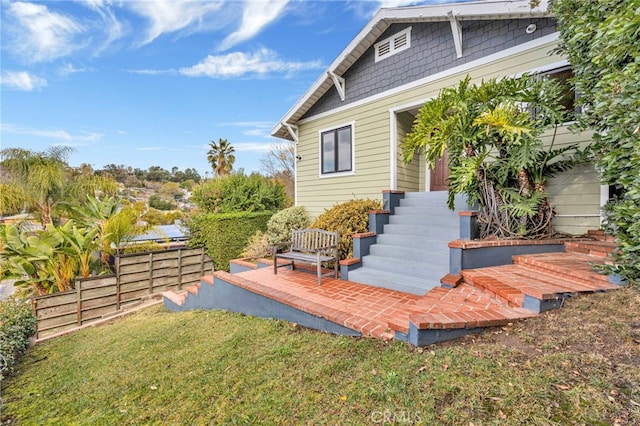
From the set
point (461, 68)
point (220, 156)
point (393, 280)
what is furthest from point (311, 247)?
point (220, 156)

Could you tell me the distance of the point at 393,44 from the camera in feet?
23.7

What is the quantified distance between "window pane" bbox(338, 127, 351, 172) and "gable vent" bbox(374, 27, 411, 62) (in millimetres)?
2169

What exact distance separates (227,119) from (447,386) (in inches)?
920

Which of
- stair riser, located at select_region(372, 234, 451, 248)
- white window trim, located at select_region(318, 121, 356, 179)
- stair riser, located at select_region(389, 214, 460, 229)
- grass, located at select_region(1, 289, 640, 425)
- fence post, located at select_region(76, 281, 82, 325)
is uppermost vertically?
white window trim, located at select_region(318, 121, 356, 179)

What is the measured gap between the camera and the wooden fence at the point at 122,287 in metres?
7.42

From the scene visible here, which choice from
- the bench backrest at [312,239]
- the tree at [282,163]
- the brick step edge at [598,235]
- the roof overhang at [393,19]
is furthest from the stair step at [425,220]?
the tree at [282,163]

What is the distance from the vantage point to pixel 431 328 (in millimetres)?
2611

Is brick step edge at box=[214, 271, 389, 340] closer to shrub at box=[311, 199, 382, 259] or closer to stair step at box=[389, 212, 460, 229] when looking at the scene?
shrub at box=[311, 199, 382, 259]

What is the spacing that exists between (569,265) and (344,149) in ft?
19.9

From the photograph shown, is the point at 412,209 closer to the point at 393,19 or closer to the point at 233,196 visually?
the point at 393,19

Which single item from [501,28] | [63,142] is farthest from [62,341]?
[501,28]

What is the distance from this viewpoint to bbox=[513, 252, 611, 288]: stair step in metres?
3.27

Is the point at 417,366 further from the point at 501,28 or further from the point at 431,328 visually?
the point at 501,28

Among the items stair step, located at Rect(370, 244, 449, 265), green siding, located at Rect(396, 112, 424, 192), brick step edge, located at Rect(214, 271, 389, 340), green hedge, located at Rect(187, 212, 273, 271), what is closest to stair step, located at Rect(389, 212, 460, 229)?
stair step, located at Rect(370, 244, 449, 265)
